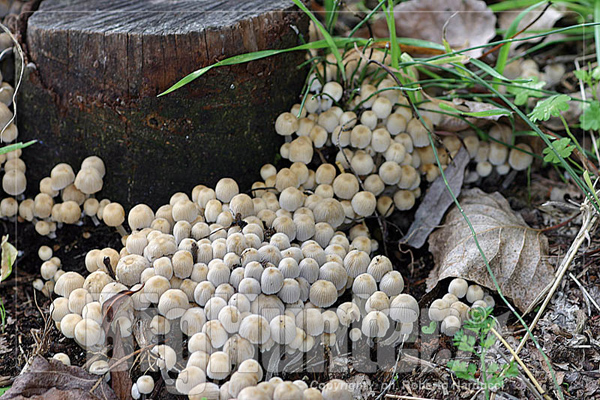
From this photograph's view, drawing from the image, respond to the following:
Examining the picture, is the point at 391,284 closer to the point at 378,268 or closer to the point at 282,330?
the point at 378,268

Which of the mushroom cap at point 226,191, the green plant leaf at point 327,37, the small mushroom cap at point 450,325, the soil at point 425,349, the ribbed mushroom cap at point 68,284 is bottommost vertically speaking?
the soil at point 425,349

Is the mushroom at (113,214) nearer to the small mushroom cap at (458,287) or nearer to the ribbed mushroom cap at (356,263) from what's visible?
the ribbed mushroom cap at (356,263)

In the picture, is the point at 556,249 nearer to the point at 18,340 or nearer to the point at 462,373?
the point at 462,373

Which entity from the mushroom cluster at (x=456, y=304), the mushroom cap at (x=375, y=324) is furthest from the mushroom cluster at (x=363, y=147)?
the mushroom cap at (x=375, y=324)

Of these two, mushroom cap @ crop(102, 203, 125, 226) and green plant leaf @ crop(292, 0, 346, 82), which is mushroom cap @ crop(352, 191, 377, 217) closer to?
green plant leaf @ crop(292, 0, 346, 82)

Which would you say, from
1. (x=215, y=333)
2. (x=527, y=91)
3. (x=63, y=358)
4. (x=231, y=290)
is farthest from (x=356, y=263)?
(x=527, y=91)

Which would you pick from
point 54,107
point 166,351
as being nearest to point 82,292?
point 166,351
